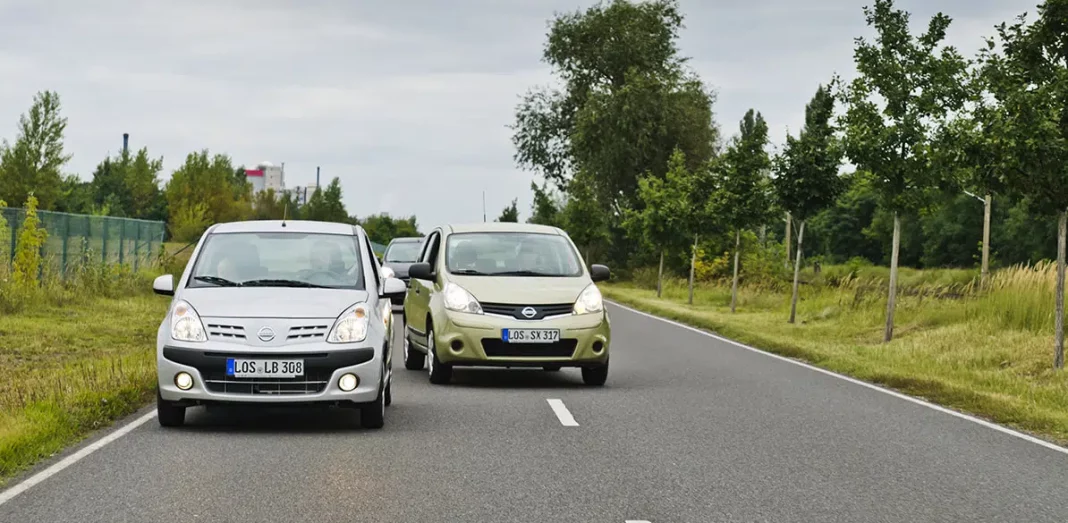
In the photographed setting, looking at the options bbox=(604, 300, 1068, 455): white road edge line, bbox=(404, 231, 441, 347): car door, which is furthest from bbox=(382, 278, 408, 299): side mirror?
bbox=(604, 300, 1068, 455): white road edge line

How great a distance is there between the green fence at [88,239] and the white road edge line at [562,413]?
15.8 meters

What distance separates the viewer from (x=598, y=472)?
7828 mm

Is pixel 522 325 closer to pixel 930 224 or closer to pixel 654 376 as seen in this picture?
pixel 654 376

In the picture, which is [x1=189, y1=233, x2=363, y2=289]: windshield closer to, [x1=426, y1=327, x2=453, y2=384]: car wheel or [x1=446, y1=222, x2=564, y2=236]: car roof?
[x1=426, y1=327, x2=453, y2=384]: car wheel

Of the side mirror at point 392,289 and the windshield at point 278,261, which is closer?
the windshield at point 278,261

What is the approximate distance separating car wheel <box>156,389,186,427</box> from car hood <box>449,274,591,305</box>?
404 cm

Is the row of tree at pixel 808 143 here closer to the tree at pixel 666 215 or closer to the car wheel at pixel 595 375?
the tree at pixel 666 215

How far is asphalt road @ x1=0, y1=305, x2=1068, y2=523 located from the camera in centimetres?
663

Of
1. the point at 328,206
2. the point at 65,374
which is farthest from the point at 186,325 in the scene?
the point at 328,206

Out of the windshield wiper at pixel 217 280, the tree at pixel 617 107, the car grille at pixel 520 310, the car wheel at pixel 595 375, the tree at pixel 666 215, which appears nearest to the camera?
the windshield wiper at pixel 217 280

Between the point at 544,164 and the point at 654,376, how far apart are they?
56.4m

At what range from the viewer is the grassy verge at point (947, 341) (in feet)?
41.4

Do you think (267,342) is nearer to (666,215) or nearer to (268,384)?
Answer: (268,384)

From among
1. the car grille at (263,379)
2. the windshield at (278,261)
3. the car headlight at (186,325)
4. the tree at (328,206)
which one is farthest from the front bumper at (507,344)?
the tree at (328,206)
